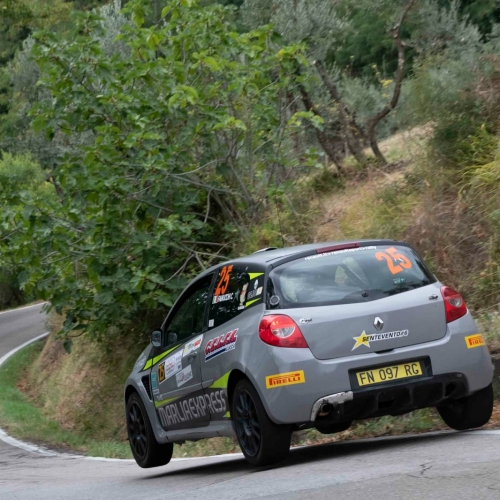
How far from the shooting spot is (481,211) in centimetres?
1320

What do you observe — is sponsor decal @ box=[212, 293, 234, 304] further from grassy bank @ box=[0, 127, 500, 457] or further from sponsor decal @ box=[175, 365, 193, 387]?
grassy bank @ box=[0, 127, 500, 457]

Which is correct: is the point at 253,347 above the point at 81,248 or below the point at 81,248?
above

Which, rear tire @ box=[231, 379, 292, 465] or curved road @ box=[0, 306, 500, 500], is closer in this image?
curved road @ box=[0, 306, 500, 500]

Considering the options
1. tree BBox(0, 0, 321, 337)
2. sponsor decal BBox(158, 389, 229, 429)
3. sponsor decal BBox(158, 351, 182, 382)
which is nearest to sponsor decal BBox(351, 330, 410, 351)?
sponsor decal BBox(158, 389, 229, 429)

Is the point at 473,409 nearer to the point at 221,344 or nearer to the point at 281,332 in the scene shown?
the point at 281,332

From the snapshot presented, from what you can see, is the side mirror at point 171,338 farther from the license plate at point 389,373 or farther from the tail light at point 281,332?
the license plate at point 389,373

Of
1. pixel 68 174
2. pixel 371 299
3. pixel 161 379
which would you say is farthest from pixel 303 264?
pixel 68 174

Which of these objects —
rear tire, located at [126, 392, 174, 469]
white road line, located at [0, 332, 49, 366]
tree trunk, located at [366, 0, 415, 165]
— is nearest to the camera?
rear tire, located at [126, 392, 174, 469]

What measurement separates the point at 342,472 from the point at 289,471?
616 millimetres

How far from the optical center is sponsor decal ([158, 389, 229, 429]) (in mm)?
8461

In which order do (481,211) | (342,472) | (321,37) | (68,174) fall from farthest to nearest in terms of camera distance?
(321,37), (68,174), (481,211), (342,472)

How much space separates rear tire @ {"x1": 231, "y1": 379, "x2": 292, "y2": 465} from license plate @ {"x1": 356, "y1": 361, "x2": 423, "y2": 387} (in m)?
0.67

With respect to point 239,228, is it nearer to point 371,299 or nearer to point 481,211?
point 481,211

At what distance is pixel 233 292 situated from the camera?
8.55 m
